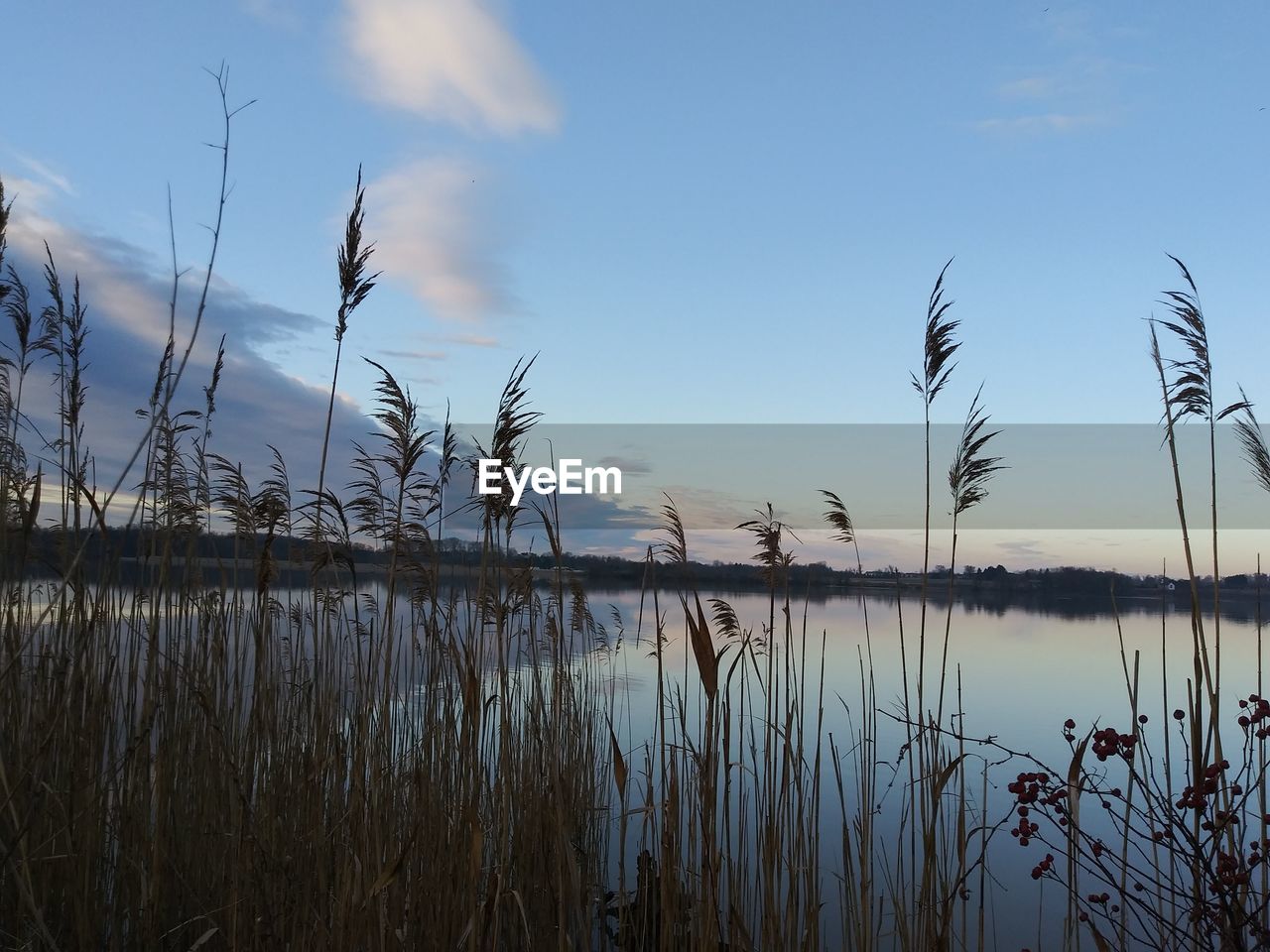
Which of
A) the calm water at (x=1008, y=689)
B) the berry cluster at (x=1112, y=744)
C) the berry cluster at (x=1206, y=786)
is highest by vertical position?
the berry cluster at (x=1112, y=744)

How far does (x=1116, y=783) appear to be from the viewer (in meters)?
8.70

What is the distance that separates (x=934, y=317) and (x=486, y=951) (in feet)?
9.05

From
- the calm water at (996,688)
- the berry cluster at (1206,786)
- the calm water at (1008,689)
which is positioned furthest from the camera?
the calm water at (1008,689)

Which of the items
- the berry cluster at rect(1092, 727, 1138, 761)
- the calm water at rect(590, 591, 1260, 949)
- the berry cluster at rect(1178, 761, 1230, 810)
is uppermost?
the berry cluster at rect(1092, 727, 1138, 761)

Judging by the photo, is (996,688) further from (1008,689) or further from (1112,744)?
(1112,744)

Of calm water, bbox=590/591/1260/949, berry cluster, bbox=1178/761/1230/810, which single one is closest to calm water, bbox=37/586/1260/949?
calm water, bbox=590/591/1260/949

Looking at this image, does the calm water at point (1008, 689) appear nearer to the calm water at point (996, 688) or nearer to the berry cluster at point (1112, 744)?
the calm water at point (996, 688)

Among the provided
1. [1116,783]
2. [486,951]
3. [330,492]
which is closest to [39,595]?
[330,492]

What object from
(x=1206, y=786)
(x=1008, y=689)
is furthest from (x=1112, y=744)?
(x=1008, y=689)

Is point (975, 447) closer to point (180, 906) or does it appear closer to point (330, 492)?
point (330, 492)

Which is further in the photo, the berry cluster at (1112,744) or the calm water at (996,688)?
the calm water at (996,688)

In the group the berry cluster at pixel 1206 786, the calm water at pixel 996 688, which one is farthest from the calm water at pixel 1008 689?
the berry cluster at pixel 1206 786

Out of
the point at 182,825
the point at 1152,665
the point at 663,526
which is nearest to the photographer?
the point at 663,526

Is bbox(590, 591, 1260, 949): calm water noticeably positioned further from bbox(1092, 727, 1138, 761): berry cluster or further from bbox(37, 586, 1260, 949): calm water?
bbox(1092, 727, 1138, 761): berry cluster
